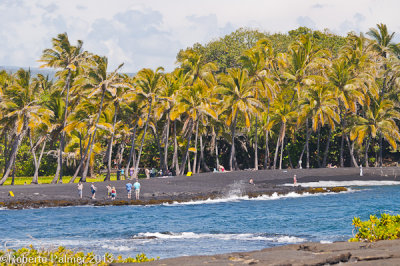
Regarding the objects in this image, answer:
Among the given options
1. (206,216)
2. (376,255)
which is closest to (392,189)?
(206,216)

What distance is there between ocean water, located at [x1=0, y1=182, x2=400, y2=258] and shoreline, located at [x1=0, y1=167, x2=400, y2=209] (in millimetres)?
1706

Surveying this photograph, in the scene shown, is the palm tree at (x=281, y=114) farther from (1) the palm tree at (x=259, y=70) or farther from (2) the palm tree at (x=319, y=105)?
(1) the palm tree at (x=259, y=70)

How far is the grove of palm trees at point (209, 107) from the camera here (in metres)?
49.5

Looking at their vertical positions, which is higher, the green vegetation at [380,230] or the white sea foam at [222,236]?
the green vegetation at [380,230]

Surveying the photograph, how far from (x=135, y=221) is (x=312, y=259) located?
23597 millimetres

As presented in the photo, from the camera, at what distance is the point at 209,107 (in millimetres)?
55000

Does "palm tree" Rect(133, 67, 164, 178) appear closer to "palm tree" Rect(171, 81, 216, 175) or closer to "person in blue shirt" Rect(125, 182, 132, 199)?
"palm tree" Rect(171, 81, 216, 175)

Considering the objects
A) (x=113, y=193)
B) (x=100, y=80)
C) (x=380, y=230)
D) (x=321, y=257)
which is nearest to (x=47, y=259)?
(x=321, y=257)

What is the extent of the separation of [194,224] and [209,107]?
2481cm

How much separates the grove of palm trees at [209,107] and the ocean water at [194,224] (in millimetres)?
12251

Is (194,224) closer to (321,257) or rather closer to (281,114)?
(321,257)

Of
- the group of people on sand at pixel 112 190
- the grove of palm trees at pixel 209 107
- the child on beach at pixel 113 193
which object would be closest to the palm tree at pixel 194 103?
the grove of palm trees at pixel 209 107

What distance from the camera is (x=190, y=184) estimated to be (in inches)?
1992

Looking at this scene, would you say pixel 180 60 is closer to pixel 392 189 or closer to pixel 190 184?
pixel 190 184
